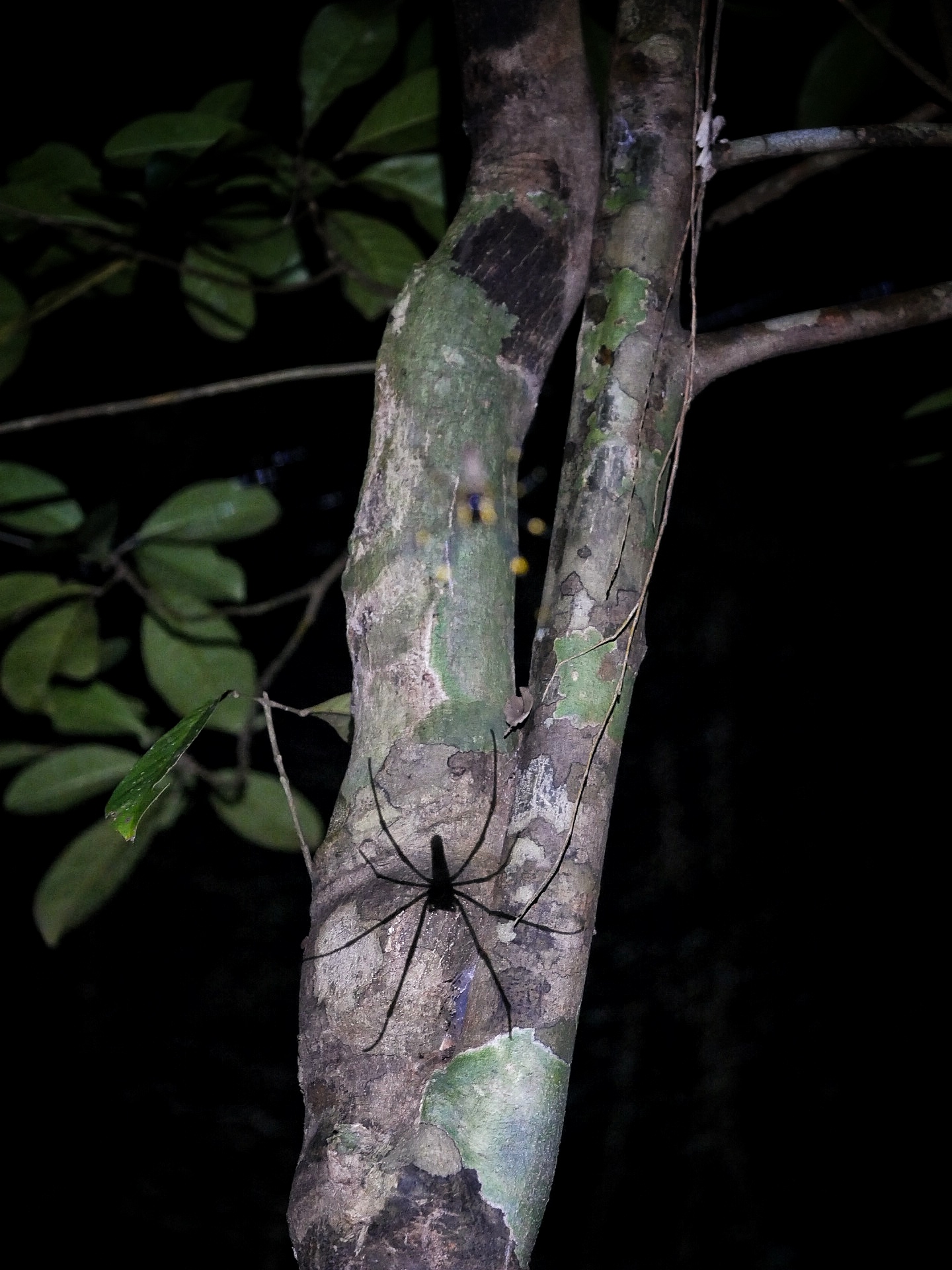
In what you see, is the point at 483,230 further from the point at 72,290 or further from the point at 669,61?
the point at 72,290

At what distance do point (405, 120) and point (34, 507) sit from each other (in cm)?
71

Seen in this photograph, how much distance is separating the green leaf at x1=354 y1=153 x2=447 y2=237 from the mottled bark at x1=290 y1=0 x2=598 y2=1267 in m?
0.39

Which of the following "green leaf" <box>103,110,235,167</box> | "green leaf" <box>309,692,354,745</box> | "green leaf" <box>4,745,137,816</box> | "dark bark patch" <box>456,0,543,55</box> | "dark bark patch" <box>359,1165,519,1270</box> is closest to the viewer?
"dark bark patch" <box>359,1165,519,1270</box>

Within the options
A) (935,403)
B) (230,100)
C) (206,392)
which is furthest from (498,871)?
(230,100)

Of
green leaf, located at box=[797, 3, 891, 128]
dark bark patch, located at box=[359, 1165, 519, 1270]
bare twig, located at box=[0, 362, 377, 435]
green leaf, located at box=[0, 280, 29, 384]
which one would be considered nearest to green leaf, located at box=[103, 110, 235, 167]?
green leaf, located at box=[0, 280, 29, 384]

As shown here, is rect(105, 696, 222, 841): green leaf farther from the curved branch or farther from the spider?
the curved branch

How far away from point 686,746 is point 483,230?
86.2 inches

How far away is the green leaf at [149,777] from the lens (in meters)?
0.59

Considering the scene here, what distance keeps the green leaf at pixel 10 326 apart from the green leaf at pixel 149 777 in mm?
791

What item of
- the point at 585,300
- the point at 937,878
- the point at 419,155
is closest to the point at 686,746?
the point at 937,878

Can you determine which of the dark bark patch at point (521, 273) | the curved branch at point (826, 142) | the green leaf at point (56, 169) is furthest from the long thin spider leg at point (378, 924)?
the green leaf at point (56, 169)

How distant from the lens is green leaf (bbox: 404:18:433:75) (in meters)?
1.26

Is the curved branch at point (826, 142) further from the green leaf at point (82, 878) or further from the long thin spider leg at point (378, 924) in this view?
the green leaf at point (82, 878)

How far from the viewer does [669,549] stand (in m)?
2.81
